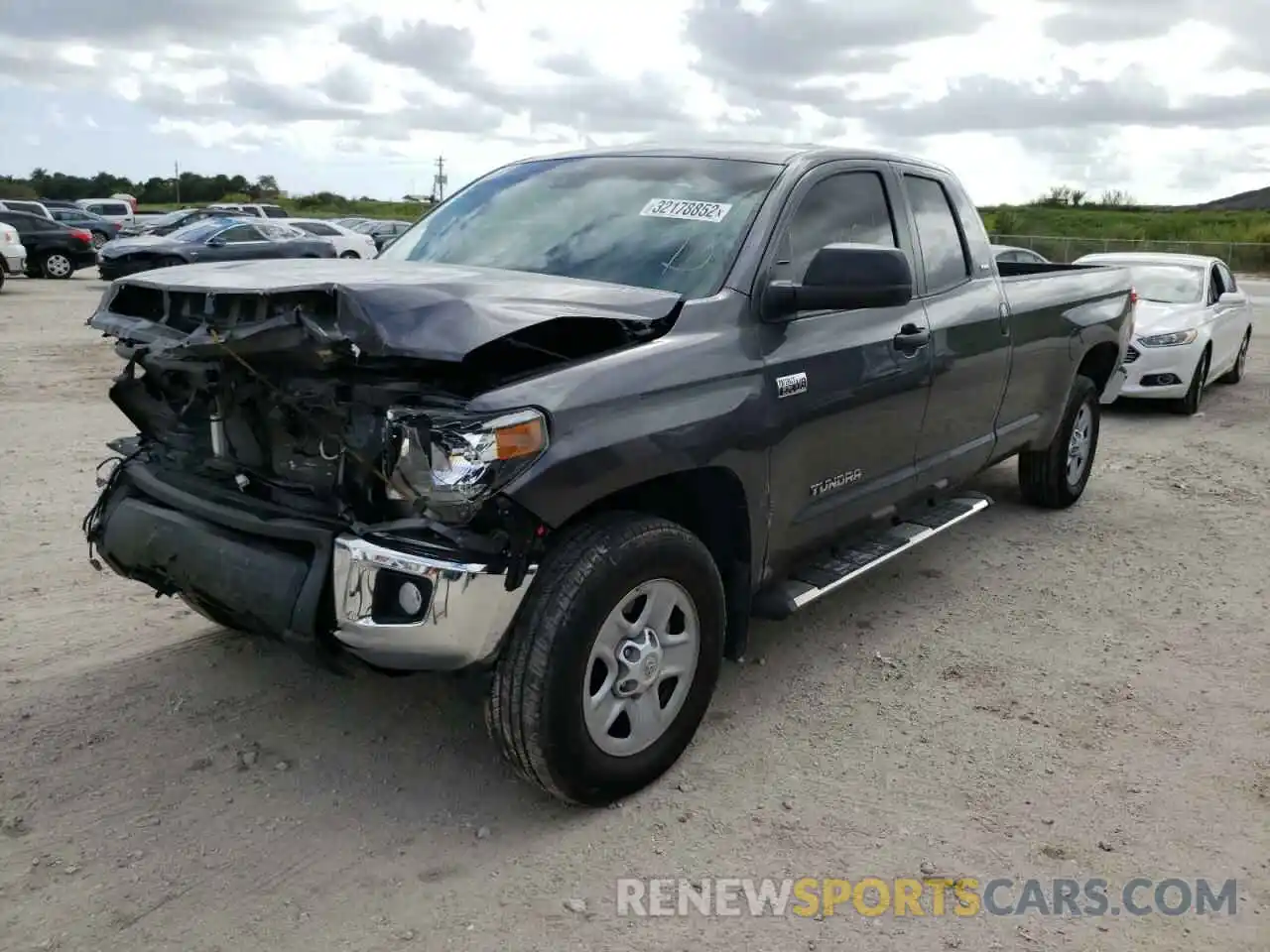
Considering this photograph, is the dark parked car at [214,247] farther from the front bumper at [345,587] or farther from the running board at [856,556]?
the front bumper at [345,587]

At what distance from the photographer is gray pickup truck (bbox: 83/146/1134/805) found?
2855mm

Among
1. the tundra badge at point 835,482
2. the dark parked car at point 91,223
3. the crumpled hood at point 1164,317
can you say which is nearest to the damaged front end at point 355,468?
the tundra badge at point 835,482

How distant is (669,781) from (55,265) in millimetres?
23792

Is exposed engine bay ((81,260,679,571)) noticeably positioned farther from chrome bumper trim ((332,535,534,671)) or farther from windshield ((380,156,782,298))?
windshield ((380,156,782,298))

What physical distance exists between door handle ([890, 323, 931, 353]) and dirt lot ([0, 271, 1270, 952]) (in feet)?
4.10

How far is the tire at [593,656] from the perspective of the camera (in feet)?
9.69

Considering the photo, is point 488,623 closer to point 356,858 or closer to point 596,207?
point 356,858

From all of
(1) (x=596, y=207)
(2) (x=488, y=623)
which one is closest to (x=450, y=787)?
(2) (x=488, y=623)

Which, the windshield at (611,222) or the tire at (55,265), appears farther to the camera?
the tire at (55,265)

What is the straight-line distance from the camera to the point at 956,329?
4.77 m

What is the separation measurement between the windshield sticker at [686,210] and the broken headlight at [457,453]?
135cm

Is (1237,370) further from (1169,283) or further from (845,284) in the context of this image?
(845,284)

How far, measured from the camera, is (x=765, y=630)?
15.4ft

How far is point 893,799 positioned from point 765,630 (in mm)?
1384
